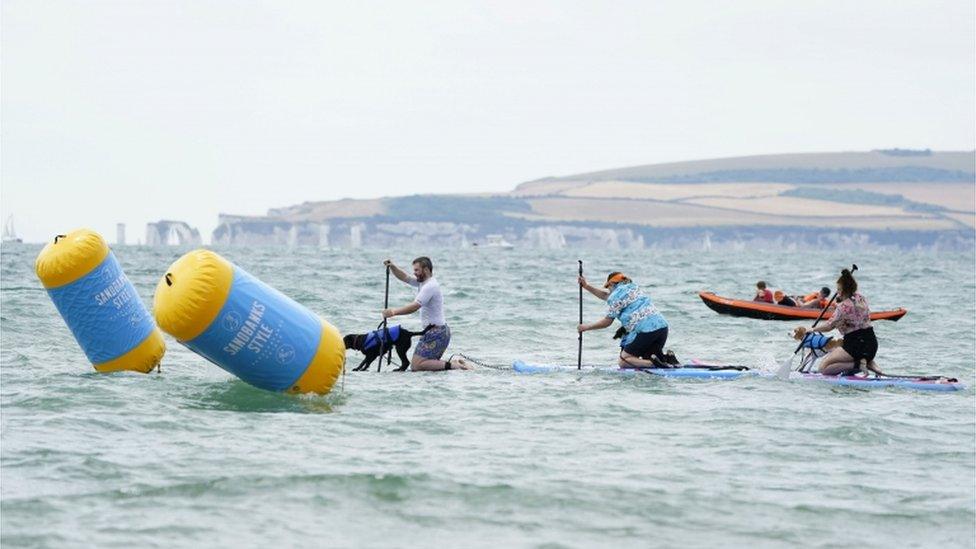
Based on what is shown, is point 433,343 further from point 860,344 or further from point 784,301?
point 784,301

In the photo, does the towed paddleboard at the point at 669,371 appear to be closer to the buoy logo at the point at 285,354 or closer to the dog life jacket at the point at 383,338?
the dog life jacket at the point at 383,338

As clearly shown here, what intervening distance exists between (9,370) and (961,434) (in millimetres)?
11977

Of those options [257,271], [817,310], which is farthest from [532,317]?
[257,271]

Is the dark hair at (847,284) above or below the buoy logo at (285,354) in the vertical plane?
above

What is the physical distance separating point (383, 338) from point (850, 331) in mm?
6256

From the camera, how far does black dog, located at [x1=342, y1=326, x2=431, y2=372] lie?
62.4 feet

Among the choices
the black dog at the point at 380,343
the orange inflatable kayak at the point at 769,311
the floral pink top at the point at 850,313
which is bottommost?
the orange inflatable kayak at the point at 769,311

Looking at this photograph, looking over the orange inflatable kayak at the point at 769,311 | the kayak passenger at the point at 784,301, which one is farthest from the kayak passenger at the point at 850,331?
the kayak passenger at the point at 784,301

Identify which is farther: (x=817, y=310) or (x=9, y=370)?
(x=817, y=310)

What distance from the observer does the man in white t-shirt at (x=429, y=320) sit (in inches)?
735

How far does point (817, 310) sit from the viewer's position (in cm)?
3388

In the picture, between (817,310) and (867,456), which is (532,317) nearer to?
(817,310)

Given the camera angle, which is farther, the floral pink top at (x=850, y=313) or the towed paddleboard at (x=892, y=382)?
the towed paddleboard at (x=892, y=382)

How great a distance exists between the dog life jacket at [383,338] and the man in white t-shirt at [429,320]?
0.34m
